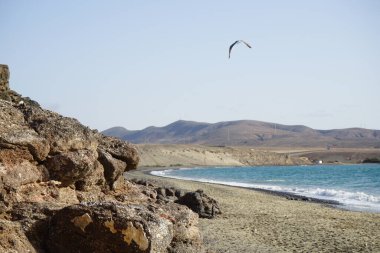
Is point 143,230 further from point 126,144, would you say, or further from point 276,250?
point 276,250

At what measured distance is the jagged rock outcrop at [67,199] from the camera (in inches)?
281

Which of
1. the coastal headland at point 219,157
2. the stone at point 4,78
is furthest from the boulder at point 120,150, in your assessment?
the coastal headland at point 219,157

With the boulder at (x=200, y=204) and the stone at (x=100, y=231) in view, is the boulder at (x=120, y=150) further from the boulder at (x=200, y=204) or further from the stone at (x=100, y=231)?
the boulder at (x=200, y=204)

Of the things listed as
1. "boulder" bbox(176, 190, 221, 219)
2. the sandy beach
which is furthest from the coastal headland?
"boulder" bbox(176, 190, 221, 219)

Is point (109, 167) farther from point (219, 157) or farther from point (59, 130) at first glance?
point (219, 157)

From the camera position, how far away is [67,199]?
870 cm

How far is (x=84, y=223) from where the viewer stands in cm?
718

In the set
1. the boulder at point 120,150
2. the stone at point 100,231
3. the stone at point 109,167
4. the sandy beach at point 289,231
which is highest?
the boulder at point 120,150

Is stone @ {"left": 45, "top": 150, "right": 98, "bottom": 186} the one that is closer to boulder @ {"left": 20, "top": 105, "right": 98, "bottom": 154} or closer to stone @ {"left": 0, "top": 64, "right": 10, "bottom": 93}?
boulder @ {"left": 20, "top": 105, "right": 98, "bottom": 154}

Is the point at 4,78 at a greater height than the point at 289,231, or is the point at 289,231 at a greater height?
the point at 4,78

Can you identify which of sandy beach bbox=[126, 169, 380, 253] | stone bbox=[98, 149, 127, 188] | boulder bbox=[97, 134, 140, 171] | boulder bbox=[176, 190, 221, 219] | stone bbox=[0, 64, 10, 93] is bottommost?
sandy beach bbox=[126, 169, 380, 253]

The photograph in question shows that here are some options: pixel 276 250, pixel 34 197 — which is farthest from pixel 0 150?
pixel 276 250

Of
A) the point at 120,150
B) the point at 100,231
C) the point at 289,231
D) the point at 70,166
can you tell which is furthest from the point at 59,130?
the point at 289,231

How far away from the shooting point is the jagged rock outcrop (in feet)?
23.4
